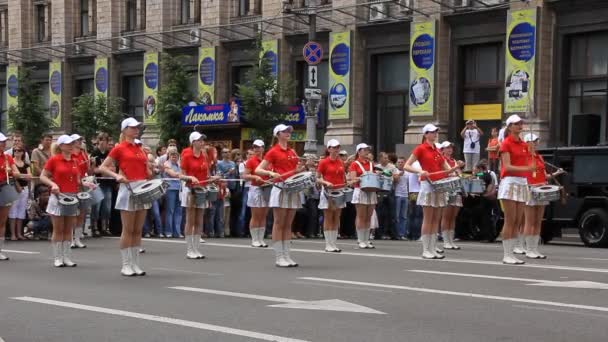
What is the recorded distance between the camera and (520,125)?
16.6 m

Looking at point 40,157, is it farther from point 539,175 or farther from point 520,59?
point 520,59

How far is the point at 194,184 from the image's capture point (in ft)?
59.8

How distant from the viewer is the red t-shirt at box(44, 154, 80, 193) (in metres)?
16.8

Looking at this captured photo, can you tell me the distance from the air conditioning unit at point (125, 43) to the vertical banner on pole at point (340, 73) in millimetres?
13532

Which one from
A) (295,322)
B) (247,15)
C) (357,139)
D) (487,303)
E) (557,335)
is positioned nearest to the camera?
(557,335)

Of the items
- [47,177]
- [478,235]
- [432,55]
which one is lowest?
[478,235]

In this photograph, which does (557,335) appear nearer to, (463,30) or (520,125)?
(520,125)

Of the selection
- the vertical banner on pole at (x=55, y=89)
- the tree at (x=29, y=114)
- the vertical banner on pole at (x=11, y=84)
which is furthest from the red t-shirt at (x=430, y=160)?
the vertical banner on pole at (x=11, y=84)

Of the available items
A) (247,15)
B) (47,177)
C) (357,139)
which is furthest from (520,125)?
(247,15)

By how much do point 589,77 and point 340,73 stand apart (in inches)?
403

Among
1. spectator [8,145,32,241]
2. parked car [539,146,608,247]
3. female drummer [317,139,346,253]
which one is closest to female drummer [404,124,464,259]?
female drummer [317,139,346,253]

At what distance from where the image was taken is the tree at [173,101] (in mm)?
40875

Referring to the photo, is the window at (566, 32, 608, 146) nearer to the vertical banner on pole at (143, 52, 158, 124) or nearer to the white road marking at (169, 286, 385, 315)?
the vertical banner on pole at (143, 52, 158, 124)

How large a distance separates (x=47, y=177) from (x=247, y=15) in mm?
29072
